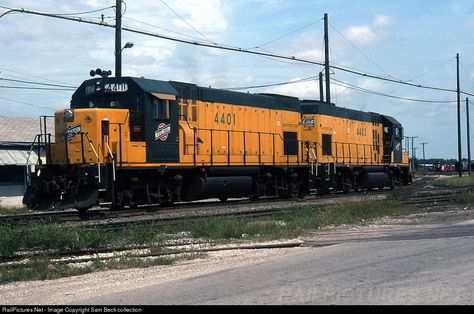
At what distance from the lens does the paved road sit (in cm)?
652

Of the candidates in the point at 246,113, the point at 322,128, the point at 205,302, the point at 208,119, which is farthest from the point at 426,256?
the point at 322,128

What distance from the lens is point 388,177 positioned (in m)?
33.9

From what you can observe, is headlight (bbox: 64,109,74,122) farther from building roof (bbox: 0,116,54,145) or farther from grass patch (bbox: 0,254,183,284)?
building roof (bbox: 0,116,54,145)

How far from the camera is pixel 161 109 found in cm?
1883

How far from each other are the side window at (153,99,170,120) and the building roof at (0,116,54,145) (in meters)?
13.7

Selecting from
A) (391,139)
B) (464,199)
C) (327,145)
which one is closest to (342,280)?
(464,199)

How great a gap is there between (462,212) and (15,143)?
22993 millimetres

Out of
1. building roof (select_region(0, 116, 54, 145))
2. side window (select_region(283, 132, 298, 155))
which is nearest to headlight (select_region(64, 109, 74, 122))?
side window (select_region(283, 132, 298, 155))

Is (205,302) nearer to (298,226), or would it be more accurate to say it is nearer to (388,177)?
(298,226)

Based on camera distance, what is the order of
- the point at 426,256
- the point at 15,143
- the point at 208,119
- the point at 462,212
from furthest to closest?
1. the point at 15,143
2. the point at 208,119
3. the point at 462,212
4. the point at 426,256

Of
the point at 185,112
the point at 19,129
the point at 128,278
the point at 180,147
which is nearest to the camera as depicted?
the point at 128,278

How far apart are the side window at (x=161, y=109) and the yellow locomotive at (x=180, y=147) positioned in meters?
0.03

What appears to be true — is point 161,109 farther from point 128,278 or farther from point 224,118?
point 128,278

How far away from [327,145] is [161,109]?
452 inches
